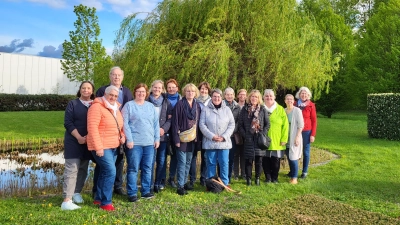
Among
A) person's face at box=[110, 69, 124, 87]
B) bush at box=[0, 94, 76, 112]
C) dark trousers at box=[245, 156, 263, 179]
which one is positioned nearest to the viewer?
person's face at box=[110, 69, 124, 87]

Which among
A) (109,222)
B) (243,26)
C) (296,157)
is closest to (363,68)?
(243,26)

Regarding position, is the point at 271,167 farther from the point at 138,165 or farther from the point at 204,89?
the point at 138,165

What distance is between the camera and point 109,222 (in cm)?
443

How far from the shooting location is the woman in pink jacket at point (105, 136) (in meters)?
4.74

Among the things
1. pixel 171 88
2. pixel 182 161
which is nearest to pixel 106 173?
pixel 182 161

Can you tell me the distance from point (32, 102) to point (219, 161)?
90.4ft

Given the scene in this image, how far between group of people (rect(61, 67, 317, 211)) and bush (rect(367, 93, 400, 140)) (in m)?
8.11

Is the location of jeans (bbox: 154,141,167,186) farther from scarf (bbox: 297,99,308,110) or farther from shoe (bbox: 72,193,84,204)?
scarf (bbox: 297,99,308,110)

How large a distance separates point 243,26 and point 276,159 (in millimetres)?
4787

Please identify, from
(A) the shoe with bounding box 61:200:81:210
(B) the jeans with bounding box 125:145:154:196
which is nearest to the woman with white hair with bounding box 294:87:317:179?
(B) the jeans with bounding box 125:145:154:196

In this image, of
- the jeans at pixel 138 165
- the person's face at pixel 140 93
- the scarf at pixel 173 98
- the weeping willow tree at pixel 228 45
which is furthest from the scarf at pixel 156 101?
the weeping willow tree at pixel 228 45

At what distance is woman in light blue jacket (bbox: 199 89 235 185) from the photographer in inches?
239

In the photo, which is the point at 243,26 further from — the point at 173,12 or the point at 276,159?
the point at 276,159

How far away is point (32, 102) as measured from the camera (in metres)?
29.9
